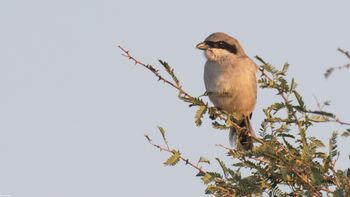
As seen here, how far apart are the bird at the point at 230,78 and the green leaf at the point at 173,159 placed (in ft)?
9.66

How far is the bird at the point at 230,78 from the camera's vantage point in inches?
308

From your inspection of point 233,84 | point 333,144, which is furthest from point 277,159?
point 233,84

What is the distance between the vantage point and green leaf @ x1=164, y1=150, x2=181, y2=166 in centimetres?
461

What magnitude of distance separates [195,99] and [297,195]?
110cm

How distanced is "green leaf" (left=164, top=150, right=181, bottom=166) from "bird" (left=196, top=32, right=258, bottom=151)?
9.66 ft

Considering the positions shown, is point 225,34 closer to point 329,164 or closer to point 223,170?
point 223,170

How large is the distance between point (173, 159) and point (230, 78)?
3.41 metres

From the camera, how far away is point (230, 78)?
7859 mm

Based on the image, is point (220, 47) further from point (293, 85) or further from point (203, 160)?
point (293, 85)

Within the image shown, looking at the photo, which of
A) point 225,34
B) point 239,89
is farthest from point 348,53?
point 225,34

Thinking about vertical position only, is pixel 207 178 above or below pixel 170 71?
below

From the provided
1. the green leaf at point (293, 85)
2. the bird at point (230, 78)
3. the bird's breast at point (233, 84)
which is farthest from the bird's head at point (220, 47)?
the green leaf at point (293, 85)

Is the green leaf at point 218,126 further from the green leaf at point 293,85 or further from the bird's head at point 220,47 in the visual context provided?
the bird's head at point 220,47

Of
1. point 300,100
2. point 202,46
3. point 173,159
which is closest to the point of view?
point 300,100
